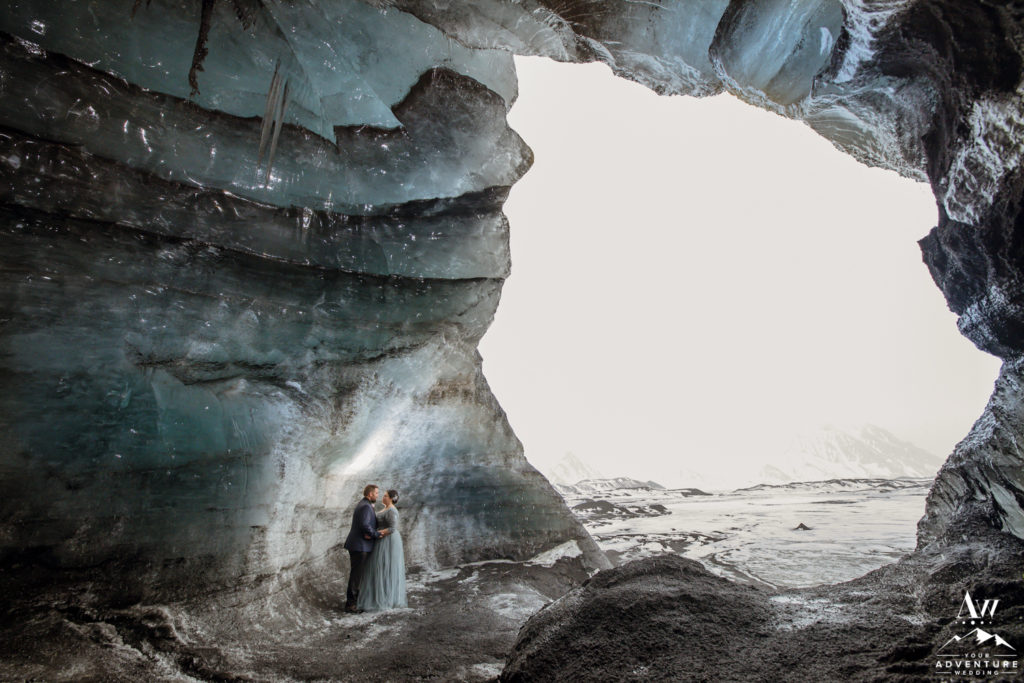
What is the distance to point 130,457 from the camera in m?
4.76

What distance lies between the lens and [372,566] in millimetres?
5496

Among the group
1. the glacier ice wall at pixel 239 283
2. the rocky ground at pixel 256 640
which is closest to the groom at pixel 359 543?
the rocky ground at pixel 256 640

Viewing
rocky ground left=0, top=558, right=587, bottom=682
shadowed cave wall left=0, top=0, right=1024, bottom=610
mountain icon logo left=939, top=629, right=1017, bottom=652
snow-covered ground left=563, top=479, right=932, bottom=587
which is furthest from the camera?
snow-covered ground left=563, top=479, right=932, bottom=587

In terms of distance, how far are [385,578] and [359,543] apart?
0.49 metres

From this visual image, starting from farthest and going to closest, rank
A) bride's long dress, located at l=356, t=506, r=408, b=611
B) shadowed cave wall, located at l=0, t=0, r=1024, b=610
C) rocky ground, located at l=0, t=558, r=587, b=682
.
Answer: bride's long dress, located at l=356, t=506, r=408, b=611 → shadowed cave wall, located at l=0, t=0, r=1024, b=610 → rocky ground, located at l=0, t=558, r=587, b=682

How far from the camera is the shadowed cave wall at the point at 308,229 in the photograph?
439 cm

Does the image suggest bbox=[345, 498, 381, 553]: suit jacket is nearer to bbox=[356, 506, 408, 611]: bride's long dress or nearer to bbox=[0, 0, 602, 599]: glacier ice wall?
bbox=[356, 506, 408, 611]: bride's long dress

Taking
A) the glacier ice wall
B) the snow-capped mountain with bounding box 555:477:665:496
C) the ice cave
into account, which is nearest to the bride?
the ice cave

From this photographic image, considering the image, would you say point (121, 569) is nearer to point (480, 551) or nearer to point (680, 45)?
point (480, 551)

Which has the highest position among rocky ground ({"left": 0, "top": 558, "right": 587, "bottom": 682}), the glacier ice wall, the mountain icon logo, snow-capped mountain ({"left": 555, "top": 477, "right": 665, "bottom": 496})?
the glacier ice wall

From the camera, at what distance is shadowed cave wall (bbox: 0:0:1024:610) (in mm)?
4387

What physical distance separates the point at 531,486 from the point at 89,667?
5.44 metres

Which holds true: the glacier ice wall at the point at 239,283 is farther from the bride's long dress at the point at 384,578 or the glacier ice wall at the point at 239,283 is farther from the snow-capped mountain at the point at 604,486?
the snow-capped mountain at the point at 604,486

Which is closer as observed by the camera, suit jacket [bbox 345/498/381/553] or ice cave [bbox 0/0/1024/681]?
ice cave [bbox 0/0/1024/681]
